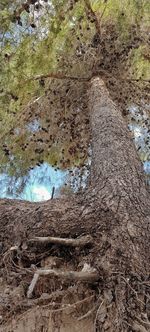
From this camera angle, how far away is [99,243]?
5.65ft

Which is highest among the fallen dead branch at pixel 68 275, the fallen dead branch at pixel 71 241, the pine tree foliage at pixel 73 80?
the pine tree foliage at pixel 73 80

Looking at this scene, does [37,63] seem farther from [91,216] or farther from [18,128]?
[91,216]

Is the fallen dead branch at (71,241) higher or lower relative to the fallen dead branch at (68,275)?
higher

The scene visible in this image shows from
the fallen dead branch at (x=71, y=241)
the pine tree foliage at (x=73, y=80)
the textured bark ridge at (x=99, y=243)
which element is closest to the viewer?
the textured bark ridge at (x=99, y=243)

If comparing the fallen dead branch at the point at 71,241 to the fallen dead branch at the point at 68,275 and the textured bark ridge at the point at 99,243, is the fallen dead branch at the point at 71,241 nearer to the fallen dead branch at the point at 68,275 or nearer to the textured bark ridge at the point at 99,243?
the textured bark ridge at the point at 99,243

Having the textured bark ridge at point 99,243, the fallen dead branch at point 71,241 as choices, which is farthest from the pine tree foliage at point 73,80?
the fallen dead branch at point 71,241

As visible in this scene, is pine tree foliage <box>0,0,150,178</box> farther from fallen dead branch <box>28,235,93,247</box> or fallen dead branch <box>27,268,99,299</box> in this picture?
fallen dead branch <box>27,268,99,299</box>

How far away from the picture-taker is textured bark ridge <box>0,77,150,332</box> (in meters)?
1.50

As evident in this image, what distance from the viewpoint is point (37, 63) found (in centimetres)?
381

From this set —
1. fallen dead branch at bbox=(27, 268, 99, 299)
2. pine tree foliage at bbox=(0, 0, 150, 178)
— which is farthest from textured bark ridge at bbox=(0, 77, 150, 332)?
pine tree foliage at bbox=(0, 0, 150, 178)

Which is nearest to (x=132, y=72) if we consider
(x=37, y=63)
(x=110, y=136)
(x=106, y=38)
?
(x=106, y=38)

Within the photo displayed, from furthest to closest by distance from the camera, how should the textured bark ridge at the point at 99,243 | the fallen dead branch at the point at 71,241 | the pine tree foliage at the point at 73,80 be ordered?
the pine tree foliage at the point at 73,80, the fallen dead branch at the point at 71,241, the textured bark ridge at the point at 99,243

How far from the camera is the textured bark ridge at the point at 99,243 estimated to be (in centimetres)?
150

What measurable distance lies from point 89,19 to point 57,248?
3192 mm
